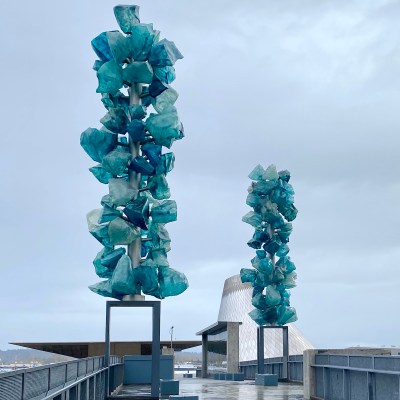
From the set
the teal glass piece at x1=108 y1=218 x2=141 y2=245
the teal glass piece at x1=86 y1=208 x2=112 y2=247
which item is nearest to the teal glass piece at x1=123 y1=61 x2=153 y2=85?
the teal glass piece at x1=86 y1=208 x2=112 y2=247

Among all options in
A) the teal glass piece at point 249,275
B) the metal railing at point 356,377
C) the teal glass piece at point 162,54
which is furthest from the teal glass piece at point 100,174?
the teal glass piece at point 249,275

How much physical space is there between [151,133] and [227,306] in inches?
2145

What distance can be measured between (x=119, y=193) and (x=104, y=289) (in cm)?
299

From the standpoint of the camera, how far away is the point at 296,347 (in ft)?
222

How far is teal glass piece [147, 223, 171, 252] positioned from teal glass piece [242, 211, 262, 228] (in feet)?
50.4

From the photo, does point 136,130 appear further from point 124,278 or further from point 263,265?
point 263,265

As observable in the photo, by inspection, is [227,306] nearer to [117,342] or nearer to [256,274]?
[117,342]

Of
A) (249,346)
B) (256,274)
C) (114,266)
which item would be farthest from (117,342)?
(114,266)

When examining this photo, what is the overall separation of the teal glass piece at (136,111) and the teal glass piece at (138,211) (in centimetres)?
244

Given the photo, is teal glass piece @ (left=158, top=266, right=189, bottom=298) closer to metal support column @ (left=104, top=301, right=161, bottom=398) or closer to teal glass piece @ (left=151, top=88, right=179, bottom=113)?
metal support column @ (left=104, top=301, right=161, bottom=398)

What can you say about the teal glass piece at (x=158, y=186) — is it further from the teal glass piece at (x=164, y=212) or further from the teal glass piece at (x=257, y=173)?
the teal glass piece at (x=257, y=173)

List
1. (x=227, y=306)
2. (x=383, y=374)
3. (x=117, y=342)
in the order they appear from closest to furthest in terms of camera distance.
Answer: (x=383, y=374) → (x=117, y=342) → (x=227, y=306)

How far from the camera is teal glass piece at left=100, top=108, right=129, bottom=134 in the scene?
2175cm

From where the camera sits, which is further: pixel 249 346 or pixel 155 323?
pixel 249 346
